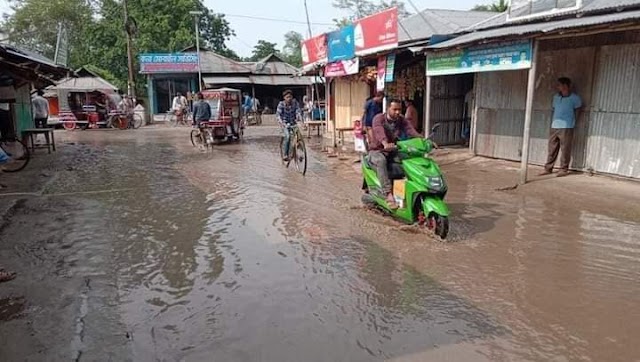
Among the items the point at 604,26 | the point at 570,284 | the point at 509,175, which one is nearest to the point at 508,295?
the point at 570,284

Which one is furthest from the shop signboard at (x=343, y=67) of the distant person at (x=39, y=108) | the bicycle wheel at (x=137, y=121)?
the bicycle wheel at (x=137, y=121)

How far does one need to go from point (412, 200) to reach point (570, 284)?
85.7 inches

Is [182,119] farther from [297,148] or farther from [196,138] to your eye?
[297,148]

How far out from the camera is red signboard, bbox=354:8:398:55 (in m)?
12.2

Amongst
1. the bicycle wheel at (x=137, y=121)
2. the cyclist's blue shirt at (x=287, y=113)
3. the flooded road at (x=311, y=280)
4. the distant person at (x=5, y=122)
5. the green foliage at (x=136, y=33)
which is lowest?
the flooded road at (x=311, y=280)

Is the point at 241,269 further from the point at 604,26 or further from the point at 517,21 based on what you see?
Result: the point at 517,21

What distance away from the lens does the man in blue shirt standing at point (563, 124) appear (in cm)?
968

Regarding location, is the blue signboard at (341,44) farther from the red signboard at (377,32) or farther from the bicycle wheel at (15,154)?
the bicycle wheel at (15,154)

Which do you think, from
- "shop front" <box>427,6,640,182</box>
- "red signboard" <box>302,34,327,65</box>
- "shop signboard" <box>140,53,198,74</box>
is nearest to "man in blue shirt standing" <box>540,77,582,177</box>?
"shop front" <box>427,6,640,182</box>

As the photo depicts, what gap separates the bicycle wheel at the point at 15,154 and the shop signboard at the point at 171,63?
2085 centimetres

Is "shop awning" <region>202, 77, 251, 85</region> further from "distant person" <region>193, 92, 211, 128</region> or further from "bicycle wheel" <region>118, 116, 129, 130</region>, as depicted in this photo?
"distant person" <region>193, 92, 211, 128</region>

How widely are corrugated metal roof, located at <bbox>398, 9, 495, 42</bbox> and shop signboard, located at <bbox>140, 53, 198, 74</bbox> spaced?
1990 centimetres

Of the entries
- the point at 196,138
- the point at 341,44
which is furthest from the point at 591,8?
the point at 196,138

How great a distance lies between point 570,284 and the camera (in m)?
4.72
